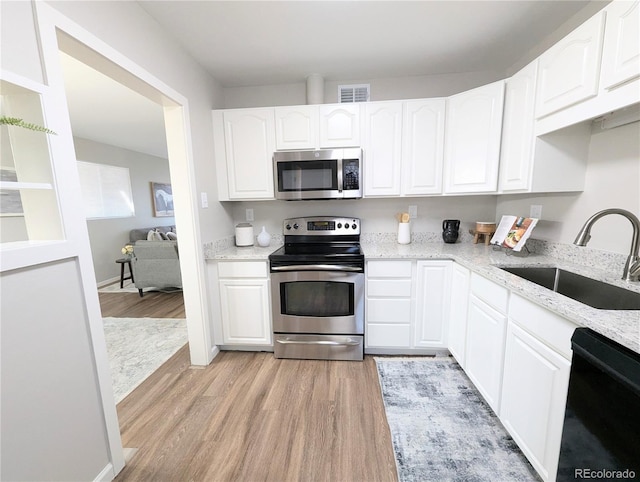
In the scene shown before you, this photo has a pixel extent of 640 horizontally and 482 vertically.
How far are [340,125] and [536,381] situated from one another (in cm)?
211

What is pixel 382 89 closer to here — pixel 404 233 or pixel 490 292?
pixel 404 233

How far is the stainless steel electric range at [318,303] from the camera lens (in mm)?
2078

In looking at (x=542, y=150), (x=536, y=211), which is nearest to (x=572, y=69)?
(x=542, y=150)

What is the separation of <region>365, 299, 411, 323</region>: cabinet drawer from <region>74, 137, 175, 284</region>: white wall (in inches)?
167

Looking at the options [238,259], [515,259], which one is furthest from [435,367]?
[238,259]

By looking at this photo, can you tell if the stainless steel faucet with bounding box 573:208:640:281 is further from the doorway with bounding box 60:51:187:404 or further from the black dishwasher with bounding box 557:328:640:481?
the doorway with bounding box 60:51:187:404

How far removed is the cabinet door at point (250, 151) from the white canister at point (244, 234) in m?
0.29

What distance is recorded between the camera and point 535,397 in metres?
1.15

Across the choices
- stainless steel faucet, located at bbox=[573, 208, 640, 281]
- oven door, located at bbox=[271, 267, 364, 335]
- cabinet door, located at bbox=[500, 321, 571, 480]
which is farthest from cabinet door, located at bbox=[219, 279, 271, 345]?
stainless steel faucet, located at bbox=[573, 208, 640, 281]

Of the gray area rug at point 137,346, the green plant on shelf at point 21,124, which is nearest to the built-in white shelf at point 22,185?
the green plant on shelf at point 21,124

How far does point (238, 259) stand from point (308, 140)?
47.3 inches

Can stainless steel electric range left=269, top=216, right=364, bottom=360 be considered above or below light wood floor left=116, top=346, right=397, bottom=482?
above

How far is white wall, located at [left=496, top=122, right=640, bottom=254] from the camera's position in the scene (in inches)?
53.3

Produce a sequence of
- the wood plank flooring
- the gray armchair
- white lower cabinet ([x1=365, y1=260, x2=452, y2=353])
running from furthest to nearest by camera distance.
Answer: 1. the gray armchair
2. the wood plank flooring
3. white lower cabinet ([x1=365, y1=260, x2=452, y2=353])
